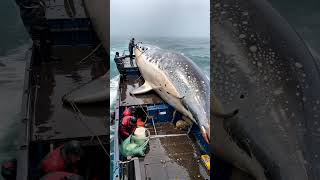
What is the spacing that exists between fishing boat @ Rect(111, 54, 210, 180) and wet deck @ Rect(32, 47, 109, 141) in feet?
3.38

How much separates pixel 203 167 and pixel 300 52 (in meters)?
3.76

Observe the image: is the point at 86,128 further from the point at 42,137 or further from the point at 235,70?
the point at 235,70

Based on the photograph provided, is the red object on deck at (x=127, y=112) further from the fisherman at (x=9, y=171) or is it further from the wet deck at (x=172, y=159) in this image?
the fisherman at (x=9, y=171)

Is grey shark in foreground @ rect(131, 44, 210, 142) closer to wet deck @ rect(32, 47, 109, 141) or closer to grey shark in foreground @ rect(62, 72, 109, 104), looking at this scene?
wet deck @ rect(32, 47, 109, 141)

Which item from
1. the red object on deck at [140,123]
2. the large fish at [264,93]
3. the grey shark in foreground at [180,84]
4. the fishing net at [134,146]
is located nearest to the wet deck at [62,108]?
the fishing net at [134,146]

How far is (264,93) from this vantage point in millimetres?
2762

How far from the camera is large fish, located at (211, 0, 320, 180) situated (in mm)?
2594

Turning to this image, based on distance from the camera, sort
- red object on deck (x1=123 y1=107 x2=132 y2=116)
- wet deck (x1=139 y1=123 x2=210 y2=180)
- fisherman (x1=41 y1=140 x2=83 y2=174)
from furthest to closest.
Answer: red object on deck (x1=123 y1=107 x2=132 y2=116) < wet deck (x1=139 y1=123 x2=210 y2=180) < fisherman (x1=41 y1=140 x2=83 y2=174)

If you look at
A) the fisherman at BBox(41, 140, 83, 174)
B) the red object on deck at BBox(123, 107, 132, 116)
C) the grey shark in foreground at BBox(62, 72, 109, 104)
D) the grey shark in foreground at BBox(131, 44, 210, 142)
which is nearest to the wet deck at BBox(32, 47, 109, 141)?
the grey shark in foreground at BBox(62, 72, 109, 104)

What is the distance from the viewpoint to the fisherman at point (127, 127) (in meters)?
7.40

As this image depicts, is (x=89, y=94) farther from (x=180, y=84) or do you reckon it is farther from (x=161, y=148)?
(x=180, y=84)

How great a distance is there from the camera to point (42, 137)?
5.22m

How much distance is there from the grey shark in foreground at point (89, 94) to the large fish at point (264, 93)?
326 cm

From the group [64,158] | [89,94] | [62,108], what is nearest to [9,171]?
[64,158]
